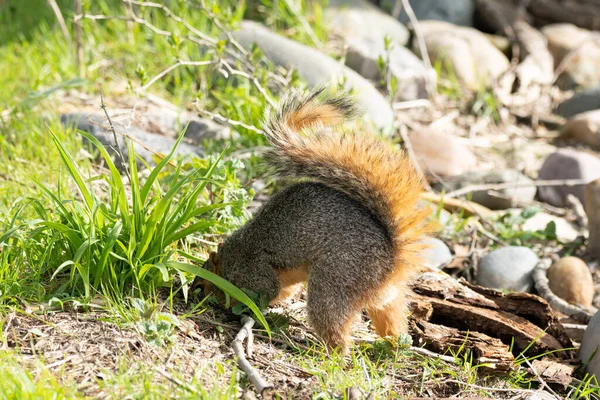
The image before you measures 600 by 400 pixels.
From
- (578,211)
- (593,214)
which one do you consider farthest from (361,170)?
(578,211)

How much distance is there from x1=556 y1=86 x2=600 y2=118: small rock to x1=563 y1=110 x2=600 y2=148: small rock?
0.50 m

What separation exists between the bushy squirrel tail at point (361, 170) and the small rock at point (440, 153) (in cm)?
320

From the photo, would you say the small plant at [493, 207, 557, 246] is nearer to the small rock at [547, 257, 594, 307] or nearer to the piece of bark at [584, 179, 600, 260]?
the piece of bark at [584, 179, 600, 260]

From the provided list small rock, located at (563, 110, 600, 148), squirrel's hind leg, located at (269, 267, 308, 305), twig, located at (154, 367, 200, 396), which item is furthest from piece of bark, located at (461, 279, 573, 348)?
small rock, located at (563, 110, 600, 148)

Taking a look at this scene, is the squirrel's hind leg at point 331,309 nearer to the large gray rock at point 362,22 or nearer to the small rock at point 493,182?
the small rock at point 493,182

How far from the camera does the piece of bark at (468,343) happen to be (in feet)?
11.6

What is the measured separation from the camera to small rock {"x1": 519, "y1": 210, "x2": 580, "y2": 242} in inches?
227

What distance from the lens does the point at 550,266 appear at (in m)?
5.12

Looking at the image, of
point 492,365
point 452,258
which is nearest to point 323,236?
point 492,365

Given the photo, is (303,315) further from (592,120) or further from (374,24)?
(374,24)

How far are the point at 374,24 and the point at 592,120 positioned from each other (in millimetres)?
2843

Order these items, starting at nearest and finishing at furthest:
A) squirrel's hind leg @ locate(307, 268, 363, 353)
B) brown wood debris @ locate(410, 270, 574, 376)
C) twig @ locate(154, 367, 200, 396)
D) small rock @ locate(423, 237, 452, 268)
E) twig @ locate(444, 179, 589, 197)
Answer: twig @ locate(154, 367, 200, 396)
squirrel's hind leg @ locate(307, 268, 363, 353)
brown wood debris @ locate(410, 270, 574, 376)
small rock @ locate(423, 237, 452, 268)
twig @ locate(444, 179, 589, 197)

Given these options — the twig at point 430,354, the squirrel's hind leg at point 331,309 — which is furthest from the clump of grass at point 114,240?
the twig at point 430,354

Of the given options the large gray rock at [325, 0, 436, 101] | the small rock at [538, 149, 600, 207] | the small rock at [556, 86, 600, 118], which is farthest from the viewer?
the small rock at [556, 86, 600, 118]
